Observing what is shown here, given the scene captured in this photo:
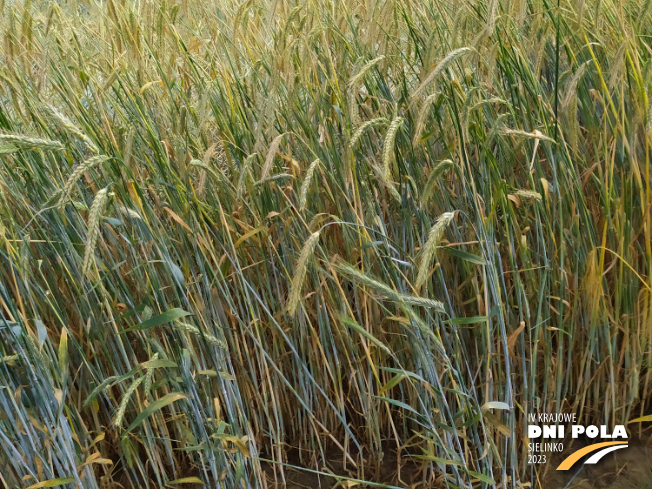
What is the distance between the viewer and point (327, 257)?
1190mm

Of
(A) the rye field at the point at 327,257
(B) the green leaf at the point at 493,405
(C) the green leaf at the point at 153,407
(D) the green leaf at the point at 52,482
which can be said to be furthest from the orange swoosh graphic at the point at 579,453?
(D) the green leaf at the point at 52,482

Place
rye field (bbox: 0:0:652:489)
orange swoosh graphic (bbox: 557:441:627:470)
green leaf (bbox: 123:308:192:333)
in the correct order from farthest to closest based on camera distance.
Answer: orange swoosh graphic (bbox: 557:441:627:470), rye field (bbox: 0:0:652:489), green leaf (bbox: 123:308:192:333)

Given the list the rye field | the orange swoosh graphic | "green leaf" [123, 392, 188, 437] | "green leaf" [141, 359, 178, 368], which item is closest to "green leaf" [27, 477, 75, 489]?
the rye field

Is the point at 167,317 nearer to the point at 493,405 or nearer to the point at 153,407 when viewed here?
the point at 153,407

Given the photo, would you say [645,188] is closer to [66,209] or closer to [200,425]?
[200,425]

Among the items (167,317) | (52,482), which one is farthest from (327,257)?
(52,482)

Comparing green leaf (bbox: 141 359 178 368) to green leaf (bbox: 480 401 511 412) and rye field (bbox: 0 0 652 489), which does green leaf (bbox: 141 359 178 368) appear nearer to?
rye field (bbox: 0 0 652 489)

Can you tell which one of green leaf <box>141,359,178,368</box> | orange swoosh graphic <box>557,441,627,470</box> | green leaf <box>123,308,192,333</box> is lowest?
orange swoosh graphic <box>557,441,627,470</box>

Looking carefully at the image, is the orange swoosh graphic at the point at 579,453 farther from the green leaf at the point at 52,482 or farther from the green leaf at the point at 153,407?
the green leaf at the point at 52,482

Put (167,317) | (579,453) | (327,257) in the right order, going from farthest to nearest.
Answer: (579,453) → (327,257) → (167,317)

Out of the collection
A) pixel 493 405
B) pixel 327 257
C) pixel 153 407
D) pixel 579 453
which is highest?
pixel 327 257

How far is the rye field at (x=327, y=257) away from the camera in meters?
1.14

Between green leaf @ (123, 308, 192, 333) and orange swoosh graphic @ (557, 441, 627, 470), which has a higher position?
green leaf @ (123, 308, 192, 333)

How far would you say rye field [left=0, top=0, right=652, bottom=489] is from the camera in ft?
3.75
